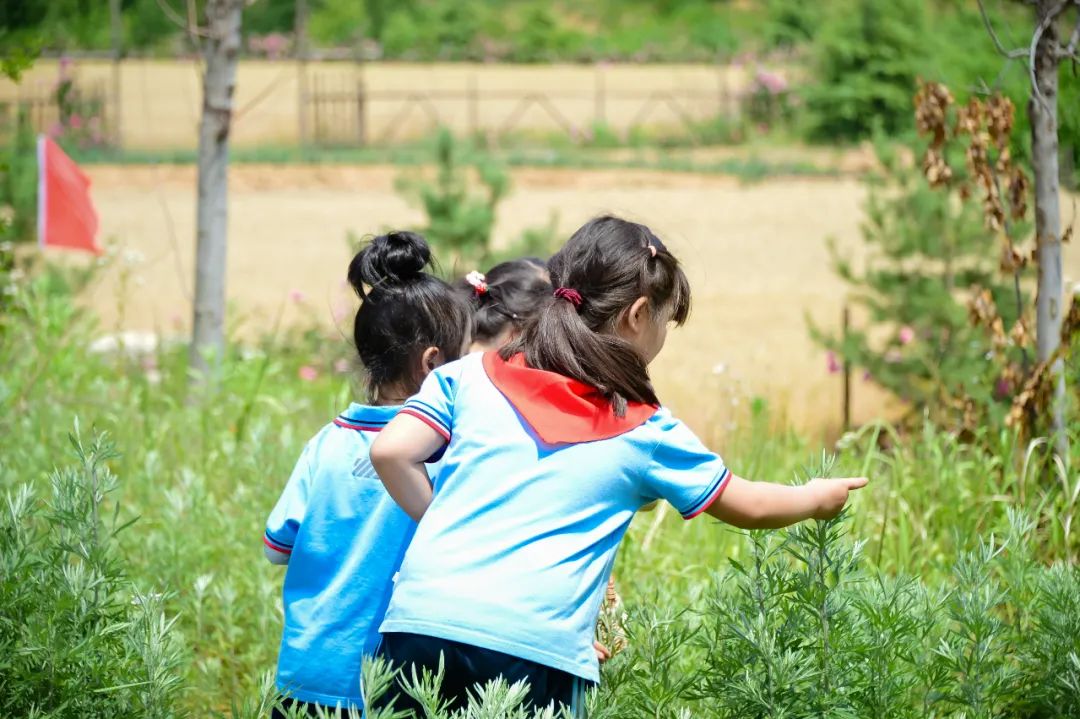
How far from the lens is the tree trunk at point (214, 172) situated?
476 centimetres

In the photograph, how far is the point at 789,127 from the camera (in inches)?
1000

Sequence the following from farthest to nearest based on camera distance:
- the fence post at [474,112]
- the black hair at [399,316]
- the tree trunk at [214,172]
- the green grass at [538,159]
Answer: the fence post at [474,112], the green grass at [538,159], the tree trunk at [214,172], the black hair at [399,316]

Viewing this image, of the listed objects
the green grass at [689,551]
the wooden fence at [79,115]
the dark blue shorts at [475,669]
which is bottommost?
the wooden fence at [79,115]

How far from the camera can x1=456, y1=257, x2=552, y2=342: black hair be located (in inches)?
113

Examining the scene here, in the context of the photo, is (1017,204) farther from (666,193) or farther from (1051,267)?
(666,193)

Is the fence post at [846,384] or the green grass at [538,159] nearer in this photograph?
the fence post at [846,384]

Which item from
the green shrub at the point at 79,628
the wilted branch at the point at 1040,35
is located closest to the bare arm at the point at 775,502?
the green shrub at the point at 79,628

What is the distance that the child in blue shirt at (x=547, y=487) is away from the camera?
1.87 metres

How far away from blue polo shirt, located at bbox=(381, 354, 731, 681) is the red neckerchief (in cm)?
1

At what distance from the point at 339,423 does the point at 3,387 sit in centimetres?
205

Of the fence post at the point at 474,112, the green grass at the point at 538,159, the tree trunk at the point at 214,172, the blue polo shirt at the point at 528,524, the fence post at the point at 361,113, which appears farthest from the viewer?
the fence post at the point at 474,112

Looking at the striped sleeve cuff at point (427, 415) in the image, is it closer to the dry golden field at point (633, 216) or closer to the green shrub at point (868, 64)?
the dry golden field at point (633, 216)

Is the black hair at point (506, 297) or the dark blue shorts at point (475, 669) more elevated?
the black hair at point (506, 297)

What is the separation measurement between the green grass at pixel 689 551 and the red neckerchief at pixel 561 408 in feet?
1.24
